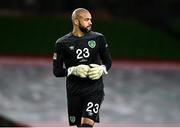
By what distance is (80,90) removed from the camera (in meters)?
7.87

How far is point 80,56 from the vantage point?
7.75 metres

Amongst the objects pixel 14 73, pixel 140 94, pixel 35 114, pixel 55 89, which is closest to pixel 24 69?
pixel 14 73

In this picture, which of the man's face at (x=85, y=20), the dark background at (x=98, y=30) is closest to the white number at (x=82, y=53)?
the man's face at (x=85, y=20)

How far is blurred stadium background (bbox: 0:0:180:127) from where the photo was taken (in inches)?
677

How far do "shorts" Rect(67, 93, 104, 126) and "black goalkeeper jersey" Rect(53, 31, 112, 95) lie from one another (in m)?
0.09

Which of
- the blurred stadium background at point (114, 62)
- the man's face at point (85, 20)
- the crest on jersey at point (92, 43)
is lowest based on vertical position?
the blurred stadium background at point (114, 62)

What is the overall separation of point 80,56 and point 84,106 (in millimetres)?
611

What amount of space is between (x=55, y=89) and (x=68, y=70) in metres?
12.4

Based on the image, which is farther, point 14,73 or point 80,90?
point 14,73

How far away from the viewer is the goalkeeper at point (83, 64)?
25.0ft

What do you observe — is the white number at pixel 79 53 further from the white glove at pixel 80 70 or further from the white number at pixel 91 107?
the white number at pixel 91 107

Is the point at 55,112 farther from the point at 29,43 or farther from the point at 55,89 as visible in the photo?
the point at 29,43

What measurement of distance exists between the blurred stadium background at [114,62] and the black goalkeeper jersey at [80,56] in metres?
4.25

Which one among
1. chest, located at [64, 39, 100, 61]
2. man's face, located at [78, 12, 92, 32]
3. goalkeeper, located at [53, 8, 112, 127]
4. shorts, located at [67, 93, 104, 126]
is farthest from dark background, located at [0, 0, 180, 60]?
man's face, located at [78, 12, 92, 32]
